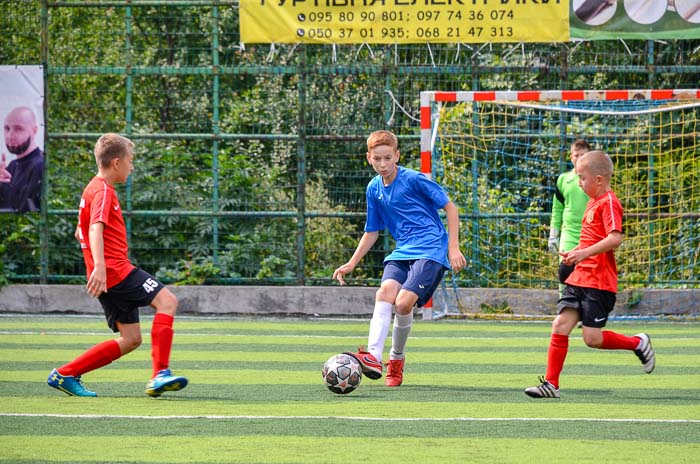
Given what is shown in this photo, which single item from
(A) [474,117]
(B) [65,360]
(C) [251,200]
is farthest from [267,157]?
(B) [65,360]

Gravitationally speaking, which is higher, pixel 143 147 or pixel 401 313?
pixel 143 147

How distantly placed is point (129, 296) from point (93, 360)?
18.0 inches

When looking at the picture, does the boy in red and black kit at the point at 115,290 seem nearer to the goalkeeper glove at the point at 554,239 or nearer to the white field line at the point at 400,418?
the white field line at the point at 400,418

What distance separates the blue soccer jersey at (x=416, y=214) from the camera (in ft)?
27.8

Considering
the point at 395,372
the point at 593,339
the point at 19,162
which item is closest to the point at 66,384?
the point at 395,372

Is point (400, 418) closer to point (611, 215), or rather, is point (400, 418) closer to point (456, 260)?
point (456, 260)

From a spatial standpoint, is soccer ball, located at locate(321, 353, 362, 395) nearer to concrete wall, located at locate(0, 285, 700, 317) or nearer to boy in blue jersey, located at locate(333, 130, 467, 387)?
boy in blue jersey, located at locate(333, 130, 467, 387)

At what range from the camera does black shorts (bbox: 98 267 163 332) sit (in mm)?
7648

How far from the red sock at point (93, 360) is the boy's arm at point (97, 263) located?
1.32 ft

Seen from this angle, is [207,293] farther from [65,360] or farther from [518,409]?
[518,409]

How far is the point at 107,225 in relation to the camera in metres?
7.62

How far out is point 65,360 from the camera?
984 cm

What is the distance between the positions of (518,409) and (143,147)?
8.86 metres

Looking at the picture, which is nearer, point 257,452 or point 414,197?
point 257,452
